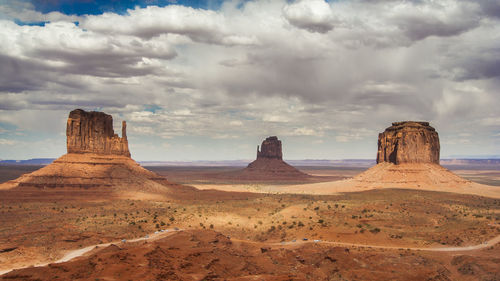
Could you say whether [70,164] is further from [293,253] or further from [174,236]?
[293,253]

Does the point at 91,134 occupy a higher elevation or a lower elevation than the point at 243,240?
higher

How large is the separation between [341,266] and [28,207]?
50.2m

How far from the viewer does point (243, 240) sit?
38281 millimetres

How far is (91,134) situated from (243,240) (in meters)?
52.8

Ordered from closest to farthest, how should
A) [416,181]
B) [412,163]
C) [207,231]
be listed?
[207,231], [416,181], [412,163]

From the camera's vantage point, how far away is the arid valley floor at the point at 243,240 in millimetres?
23259

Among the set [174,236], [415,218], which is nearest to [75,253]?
[174,236]

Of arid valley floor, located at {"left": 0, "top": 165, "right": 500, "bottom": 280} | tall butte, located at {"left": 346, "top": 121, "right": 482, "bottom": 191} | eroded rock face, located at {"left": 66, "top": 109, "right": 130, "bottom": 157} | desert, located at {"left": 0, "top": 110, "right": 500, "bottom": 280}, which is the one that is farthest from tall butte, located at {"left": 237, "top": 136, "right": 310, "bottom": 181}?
arid valley floor, located at {"left": 0, "top": 165, "right": 500, "bottom": 280}

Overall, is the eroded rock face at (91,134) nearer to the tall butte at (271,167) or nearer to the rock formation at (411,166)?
the rock formation at (411,166)

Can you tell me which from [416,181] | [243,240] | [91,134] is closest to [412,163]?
[416,181]

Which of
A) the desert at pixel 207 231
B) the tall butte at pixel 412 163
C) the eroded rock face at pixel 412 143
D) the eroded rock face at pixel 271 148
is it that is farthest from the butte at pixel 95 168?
the eroded rock face at pixel 271 148

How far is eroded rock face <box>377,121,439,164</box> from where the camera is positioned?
95.9 metres

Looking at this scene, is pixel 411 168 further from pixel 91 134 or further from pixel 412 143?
pixel 91 134

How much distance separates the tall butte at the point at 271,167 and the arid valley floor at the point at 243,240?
105906mm
